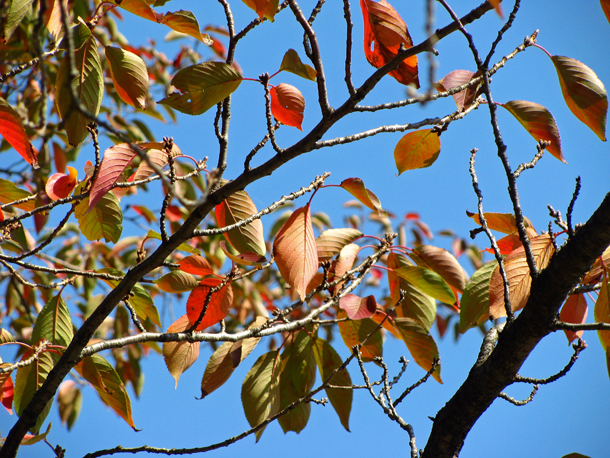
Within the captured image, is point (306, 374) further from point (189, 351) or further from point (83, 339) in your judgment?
point (83, 339)

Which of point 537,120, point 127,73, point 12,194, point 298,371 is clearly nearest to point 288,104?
point 127,73

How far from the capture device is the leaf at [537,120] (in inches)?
46.0

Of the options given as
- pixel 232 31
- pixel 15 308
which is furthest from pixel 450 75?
pixel 15 308

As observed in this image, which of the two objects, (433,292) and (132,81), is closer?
(132,81)

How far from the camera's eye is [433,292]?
134 centimetres

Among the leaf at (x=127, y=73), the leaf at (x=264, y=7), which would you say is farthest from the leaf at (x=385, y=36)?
the leaf at (x=127, y=73)

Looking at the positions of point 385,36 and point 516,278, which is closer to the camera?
point 385,36

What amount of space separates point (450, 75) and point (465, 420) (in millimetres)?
837

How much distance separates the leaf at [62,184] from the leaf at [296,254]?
25.1 inches

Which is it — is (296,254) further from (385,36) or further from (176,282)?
(385,36)

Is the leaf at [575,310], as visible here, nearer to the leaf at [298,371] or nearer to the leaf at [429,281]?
the leaf at [429,281]

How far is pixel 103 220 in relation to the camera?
1357 mm

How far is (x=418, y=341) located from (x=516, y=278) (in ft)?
1.03

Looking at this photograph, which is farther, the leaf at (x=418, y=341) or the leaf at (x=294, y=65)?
the leaf at (x=418, y=341)
